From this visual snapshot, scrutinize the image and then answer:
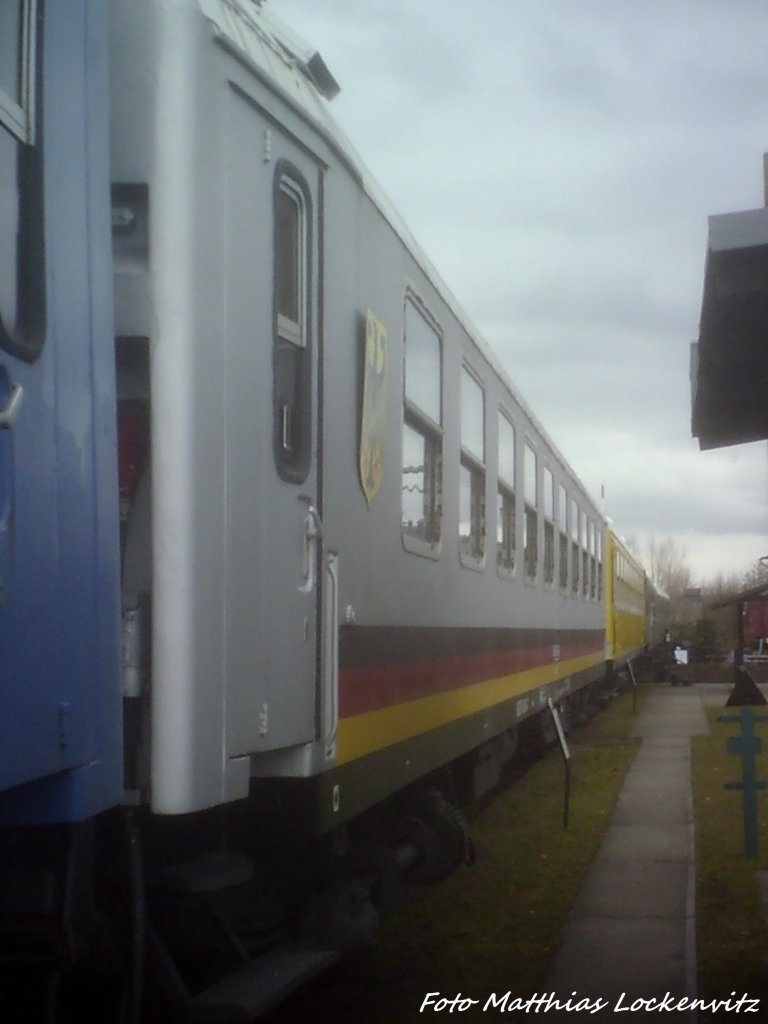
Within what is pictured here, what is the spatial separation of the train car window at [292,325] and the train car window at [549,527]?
7.36 meters

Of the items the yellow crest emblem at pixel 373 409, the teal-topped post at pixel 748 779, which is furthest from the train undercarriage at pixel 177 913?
the teal-topped post at pixel 748 779

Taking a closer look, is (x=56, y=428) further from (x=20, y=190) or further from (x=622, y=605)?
(x=622, y=605)

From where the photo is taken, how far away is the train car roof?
170 inches

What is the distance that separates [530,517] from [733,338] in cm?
429

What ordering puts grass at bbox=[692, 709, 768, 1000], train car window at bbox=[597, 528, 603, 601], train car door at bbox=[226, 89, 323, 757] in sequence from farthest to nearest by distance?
train car window at bbox=[597, 528, 603, 601], grass at bbox=[692, 709, 768, 1000], train car door at bbox=[226, 89, 323, 757]

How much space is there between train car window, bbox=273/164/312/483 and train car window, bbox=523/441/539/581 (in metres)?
5.76

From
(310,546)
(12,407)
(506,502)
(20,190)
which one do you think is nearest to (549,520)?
(506,502)

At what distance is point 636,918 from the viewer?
7.35m

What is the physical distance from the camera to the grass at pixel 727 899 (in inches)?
246

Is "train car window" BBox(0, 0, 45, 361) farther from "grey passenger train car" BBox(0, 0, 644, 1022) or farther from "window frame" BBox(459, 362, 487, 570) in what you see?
"window frame" BBox(459, 362, 487, 570)

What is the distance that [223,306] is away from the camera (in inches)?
163

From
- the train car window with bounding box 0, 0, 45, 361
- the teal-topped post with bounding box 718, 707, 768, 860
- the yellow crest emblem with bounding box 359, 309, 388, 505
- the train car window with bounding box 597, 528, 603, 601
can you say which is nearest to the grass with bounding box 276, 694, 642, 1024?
the teal-topped post with bounding box 718, 707, 768, 860

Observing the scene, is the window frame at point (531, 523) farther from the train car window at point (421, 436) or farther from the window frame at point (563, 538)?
the train car window at point (421, 436)

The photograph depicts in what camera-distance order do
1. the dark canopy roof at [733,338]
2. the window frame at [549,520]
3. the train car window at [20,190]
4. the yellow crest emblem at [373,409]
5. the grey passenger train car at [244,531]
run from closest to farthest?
the train car window at [20,190] < the grey passenger train car at [244,531] < the dark canopy roof at [733,338] < the yellow crest emblem at [373,409] < the window frame at [549,520]
